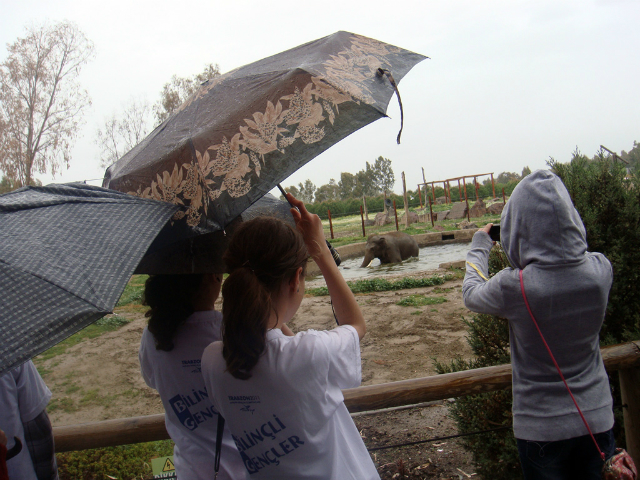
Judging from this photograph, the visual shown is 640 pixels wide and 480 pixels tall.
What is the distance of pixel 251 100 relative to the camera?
164 centimetres

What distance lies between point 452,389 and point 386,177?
7711 cm

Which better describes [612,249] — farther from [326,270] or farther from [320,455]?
[320,455]

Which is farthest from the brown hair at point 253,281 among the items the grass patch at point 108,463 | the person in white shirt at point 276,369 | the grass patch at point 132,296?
the grass patch at point 132,296

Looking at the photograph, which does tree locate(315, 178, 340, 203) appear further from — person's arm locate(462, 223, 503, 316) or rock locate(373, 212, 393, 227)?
person's arm locate(462, 223, 503, 316)

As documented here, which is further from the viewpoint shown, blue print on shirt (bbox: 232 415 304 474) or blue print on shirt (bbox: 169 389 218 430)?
blue print on shirt (bbox: 169 389 218 430)

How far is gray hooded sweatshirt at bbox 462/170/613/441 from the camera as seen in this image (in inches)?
64.7

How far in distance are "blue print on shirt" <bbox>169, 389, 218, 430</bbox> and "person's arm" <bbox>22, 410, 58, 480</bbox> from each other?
517 mm

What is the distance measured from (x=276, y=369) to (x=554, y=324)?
991 mm

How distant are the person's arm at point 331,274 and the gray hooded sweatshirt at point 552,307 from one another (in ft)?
2.03

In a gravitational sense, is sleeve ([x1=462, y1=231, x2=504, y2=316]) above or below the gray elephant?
above

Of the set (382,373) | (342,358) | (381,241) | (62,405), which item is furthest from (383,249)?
(342,358)

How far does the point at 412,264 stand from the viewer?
57.4ft

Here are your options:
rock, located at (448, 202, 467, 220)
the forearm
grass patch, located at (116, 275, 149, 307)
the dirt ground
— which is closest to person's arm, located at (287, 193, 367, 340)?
the forearm

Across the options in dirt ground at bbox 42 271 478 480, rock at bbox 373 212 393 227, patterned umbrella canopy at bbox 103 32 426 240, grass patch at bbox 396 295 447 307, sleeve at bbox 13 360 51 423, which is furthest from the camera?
rock at bbox 373 212 393 227
